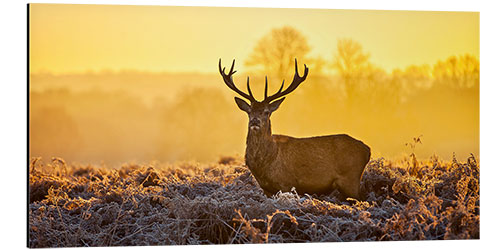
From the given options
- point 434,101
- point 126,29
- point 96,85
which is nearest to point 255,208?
point 126,29

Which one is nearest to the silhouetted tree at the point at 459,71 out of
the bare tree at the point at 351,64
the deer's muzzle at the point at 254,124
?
the bare tree at the point at 351,64

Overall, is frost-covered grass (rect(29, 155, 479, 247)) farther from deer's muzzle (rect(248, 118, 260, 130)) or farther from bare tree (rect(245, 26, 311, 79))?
bare tree (rect(245, 26, 311, 79))

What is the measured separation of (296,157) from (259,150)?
641 millimetres

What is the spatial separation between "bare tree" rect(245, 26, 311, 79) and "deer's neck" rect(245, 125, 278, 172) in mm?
1849

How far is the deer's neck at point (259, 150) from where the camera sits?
11.4 m

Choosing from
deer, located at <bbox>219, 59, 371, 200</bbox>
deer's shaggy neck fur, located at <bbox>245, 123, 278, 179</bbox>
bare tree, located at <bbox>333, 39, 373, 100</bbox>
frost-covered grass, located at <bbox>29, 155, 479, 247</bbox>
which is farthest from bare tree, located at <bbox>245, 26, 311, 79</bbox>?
frost-covered grass, located at <bbox>29, 155, 479, 247</bbox>

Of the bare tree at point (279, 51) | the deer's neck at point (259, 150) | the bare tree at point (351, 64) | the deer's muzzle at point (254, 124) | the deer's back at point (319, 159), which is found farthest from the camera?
the bare tree at point (351, 64)

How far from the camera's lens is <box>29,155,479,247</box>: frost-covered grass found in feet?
33.7

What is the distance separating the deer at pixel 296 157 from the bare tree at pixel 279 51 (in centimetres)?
119

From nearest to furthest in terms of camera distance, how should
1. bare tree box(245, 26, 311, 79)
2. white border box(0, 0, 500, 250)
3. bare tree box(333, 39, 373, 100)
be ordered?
1. white border box(0, 0, 500, 250)
2. bare tree box(245, 26, 311, 79)
3. bare tree box(333, 39, 373, 100)

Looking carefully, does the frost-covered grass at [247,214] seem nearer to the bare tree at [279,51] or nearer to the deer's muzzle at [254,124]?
the deer's muzzle at [254,124]

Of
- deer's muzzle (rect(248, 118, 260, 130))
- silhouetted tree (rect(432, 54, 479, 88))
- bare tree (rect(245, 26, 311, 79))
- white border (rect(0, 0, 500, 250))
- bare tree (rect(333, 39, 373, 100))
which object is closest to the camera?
white border (rect(0, 0, 500, 250))

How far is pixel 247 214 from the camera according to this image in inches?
417
